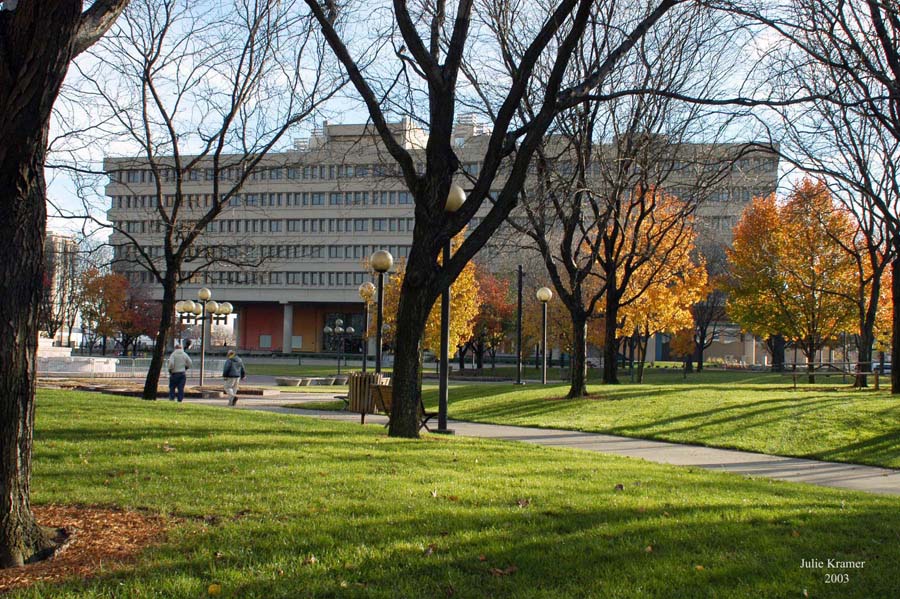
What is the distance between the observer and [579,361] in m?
21.8

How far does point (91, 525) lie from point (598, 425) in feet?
42.2

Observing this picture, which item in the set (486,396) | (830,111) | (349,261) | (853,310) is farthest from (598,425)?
(349,261)

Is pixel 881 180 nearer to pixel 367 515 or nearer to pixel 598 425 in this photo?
pixel 598 425

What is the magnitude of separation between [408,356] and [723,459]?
18.2 ft

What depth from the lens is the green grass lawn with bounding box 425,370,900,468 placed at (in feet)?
45.2

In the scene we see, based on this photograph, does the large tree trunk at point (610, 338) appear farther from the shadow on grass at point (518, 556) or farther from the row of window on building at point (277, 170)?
the shadow on grass at point (518, 556)

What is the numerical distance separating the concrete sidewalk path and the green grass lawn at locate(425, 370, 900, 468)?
26.6 inches

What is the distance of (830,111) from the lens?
1878 centimetres

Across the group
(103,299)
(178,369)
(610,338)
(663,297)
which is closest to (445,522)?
(178,369)

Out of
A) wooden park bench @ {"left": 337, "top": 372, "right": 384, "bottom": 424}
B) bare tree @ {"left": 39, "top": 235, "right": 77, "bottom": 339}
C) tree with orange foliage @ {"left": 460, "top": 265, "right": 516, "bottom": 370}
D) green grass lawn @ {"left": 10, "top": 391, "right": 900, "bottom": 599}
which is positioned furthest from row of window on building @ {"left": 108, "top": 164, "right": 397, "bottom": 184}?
tree with orange foliage @ {"left": 460, "top": 265, "right": 516, "bottom": 370}

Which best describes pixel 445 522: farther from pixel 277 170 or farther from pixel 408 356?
pixel 277 170

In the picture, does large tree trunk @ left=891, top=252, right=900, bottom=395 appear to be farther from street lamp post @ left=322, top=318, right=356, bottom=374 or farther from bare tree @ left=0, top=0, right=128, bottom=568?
street lamp post @ left=322, top=318, right=356, bottom=374

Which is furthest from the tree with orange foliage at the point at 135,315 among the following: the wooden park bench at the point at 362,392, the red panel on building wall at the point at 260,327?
the wooden park bench at the point at 362,392

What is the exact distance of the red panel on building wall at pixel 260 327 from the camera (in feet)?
300
